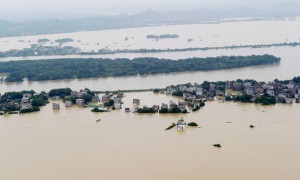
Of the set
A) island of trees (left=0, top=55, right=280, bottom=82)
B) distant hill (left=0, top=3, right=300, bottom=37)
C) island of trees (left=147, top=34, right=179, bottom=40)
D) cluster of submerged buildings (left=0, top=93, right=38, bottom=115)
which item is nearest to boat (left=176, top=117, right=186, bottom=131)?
cluster of submerged buildings (left=0, top=93, right=38, bottom=115)

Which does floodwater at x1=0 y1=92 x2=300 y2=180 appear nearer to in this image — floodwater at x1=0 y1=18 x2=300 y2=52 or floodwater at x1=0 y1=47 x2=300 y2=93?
floodwater at x1=0 y1=47 x2=300 y2=93

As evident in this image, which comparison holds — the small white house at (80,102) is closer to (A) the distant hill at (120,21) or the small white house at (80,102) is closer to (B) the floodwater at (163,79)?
(B) the floodwater at (163,79)

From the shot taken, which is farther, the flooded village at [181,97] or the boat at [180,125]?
the flooded village at [181,97]

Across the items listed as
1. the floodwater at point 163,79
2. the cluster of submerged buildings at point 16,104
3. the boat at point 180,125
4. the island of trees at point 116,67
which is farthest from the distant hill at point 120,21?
the boat at point 180,125

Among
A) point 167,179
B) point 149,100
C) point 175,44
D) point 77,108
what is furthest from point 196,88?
point 175,44

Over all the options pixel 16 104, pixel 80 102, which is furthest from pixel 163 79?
pixel 16 104
